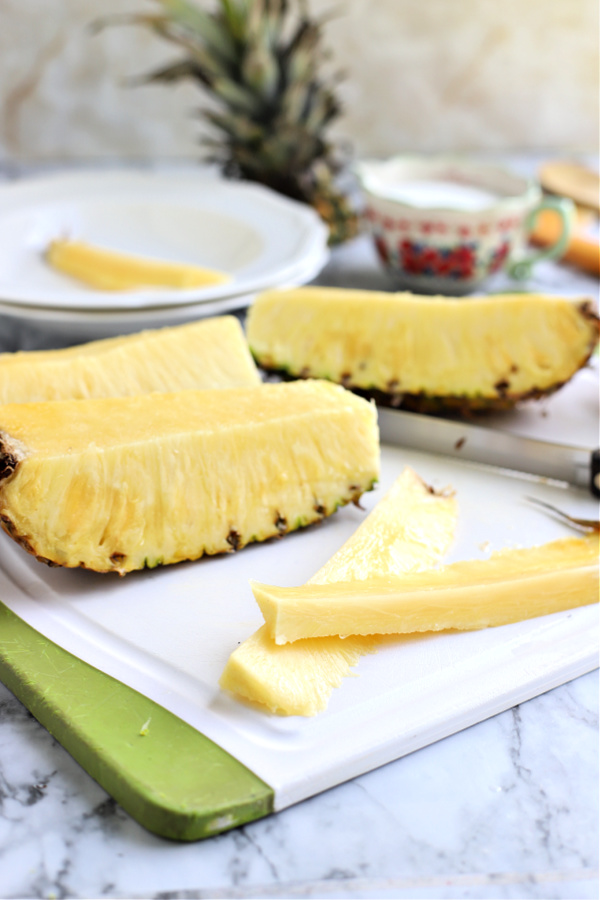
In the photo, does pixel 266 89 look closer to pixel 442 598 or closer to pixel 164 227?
pixel 164 227

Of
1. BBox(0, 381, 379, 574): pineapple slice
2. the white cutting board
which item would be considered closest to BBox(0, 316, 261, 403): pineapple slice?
BBox(0, 381, 379, 574): pineapple slice

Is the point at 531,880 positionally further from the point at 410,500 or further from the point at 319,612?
the point at 410,500

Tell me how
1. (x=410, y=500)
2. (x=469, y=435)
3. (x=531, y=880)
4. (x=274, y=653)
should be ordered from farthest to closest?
(x=469, y=435) < (x=410, y=500) < (x=274, y=653) < (x=531, y=880)

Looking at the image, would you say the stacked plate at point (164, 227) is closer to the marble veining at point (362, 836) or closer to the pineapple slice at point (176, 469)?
the pineapple slice at point (176, 469)

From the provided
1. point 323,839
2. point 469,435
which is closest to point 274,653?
point 323,839

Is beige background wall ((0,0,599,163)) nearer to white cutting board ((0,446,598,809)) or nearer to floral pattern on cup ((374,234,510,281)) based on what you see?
floral pattern on cup ((374,234,510,281))

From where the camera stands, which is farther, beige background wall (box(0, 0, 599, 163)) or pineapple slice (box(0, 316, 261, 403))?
beige background wall (box(0, 0, 599, 163))
